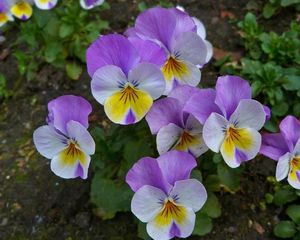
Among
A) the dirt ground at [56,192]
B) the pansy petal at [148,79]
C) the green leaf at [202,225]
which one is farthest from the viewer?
the dirt ground at [56,192]

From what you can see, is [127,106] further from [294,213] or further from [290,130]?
[294,213]

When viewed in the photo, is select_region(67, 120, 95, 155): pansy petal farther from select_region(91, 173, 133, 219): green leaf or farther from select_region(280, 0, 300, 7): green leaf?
select_region(280, 0, 300, 7): green leaf

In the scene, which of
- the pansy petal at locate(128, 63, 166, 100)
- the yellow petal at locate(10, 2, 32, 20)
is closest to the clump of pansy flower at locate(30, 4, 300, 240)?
the pansy petal at locate(128, 63, 166, 100)

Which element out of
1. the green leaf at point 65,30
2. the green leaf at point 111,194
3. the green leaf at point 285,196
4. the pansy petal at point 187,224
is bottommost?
the green leaf at point 285,196

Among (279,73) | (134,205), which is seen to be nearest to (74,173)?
(134,205)

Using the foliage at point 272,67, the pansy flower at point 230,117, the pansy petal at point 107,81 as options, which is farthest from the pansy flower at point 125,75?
the foliage at point 272,67

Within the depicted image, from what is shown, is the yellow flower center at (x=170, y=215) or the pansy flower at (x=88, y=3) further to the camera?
the pansy flower at (x=88, y=3)

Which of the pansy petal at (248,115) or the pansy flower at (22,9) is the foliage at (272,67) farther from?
the pansy flower at (22,9)

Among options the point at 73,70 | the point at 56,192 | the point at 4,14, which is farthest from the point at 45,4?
the point at 56,192
